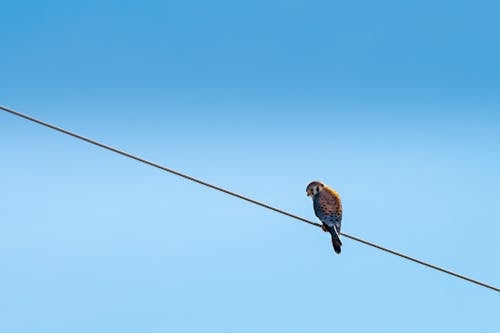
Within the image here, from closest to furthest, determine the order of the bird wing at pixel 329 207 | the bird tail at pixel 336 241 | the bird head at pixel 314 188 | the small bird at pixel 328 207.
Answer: the bird tail at pixel 336 241 < the small bird at pixel 328 207 < the bird wing at pixel 329 207 < the bird head at pixel 314 188

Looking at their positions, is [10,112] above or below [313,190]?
below

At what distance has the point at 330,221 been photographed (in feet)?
54.9

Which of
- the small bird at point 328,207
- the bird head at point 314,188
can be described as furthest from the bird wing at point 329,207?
the bird head at point 314,188

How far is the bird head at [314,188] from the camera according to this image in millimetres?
17828

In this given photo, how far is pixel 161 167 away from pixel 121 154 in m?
0.51

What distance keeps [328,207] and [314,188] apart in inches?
37.1

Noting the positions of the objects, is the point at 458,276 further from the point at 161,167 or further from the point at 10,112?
the point at 10,112

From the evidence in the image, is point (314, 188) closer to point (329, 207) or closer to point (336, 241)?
point (329, 207)

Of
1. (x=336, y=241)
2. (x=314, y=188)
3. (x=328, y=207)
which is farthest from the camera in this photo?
(x=314, y=188)

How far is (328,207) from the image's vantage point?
17031 mm

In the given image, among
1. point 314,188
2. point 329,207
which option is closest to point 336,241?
point 329,207

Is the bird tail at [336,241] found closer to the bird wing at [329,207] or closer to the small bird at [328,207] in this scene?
the small bird at [328,207]

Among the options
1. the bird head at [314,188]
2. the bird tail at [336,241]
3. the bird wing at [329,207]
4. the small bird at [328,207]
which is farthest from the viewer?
the bird head at [314,188]

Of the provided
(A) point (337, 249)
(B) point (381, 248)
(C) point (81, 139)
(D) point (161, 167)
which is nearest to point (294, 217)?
(B) point (381, 248)
